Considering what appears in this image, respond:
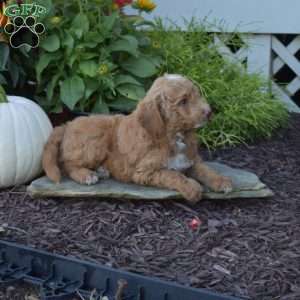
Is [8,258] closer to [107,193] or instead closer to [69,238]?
[69,238]

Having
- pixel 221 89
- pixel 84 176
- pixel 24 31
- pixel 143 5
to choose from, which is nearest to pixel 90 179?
pixel 84 176

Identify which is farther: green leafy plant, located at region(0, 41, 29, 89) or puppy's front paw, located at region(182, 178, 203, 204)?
green leafy plant, located at region(0, 41, 29, 89)

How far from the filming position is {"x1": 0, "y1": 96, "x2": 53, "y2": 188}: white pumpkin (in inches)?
166

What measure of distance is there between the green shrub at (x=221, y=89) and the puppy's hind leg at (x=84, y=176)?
1.28 metres

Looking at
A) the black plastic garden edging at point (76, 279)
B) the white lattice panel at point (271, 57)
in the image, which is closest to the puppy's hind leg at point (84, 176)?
the black plastic garden edging at point (76, 279)

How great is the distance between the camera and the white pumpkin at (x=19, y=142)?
421 centimetres

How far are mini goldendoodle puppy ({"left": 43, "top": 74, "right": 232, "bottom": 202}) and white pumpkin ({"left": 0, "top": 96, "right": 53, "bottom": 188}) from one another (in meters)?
0.11

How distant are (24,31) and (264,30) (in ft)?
8.41

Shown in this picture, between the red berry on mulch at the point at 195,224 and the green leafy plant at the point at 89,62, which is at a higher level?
the green leafy plant at the point at 89,62

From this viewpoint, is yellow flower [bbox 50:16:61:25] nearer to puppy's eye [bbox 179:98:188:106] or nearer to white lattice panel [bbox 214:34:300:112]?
puppy's eye [bbox 179:98:188:106]

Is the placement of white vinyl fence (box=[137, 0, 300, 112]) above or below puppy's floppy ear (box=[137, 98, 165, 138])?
above

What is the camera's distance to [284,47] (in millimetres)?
6590

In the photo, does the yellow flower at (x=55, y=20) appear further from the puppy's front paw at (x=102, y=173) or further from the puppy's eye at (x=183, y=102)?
the puppy's eye at (x=183, y=102)

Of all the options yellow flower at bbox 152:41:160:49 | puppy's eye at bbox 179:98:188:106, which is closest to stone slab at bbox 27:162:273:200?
puppy's eye at bbox 179:98:188:106
